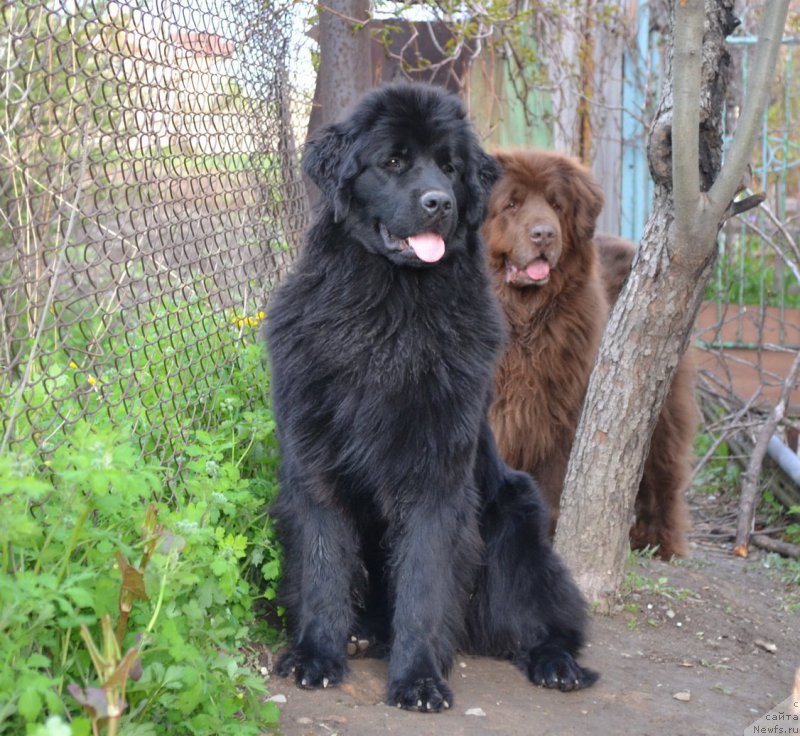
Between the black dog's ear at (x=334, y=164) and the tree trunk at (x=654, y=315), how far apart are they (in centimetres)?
106

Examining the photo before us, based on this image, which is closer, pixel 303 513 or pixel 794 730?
pixel 794 730

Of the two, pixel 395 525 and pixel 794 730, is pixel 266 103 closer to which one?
pixel 395 525

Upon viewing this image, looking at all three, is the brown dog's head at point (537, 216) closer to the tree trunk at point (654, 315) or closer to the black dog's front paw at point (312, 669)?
the tree trunk at point (654, 315)

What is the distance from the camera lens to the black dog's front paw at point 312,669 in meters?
3.13

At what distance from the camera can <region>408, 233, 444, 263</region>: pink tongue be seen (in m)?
3.31

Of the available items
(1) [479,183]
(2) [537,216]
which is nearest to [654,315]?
(1) [479,183]

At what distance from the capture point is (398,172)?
3410mm

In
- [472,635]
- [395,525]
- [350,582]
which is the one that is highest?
[395,525]

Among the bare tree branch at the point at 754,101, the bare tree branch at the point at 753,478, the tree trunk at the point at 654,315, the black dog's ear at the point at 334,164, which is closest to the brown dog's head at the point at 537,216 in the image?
the tree trunk at the point at 654,315

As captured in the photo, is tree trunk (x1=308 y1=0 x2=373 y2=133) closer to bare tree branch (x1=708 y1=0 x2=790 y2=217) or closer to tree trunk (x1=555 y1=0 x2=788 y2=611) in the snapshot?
tree trunk (x1=555 y1=0 x2=788 y2=611)

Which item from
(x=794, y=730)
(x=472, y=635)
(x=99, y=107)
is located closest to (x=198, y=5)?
(x=99, y=107)

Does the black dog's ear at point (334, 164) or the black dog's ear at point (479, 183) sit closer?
the black dog's ear at point (334, 164)

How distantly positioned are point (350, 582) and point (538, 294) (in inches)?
87.3

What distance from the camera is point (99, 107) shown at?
3021 mm
